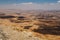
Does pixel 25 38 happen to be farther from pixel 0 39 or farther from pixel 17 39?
pixel 0 39

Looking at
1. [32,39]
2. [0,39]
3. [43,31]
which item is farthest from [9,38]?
[43,31]

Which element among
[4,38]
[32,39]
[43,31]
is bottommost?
[43,31]

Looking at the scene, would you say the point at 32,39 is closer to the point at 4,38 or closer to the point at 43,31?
the point at 4,38

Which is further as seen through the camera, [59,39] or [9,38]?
[59,39]

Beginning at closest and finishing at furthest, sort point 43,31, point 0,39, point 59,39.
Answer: point 0,39
point 59,39
point 43,31

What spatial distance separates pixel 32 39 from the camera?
2828 cm

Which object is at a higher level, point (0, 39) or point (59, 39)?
point (0, 39)

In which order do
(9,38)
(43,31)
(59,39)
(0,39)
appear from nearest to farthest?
(0,39)
(9,38)
(59,39)
(43,31)

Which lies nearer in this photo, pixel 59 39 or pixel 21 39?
pixel 21 39

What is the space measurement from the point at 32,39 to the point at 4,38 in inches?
233

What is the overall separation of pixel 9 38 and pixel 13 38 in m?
0.75

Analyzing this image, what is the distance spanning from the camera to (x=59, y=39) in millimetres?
40938

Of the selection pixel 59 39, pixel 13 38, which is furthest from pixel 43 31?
pixel 13 38

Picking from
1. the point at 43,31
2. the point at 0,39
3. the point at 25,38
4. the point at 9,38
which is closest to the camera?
the point at 0,39
